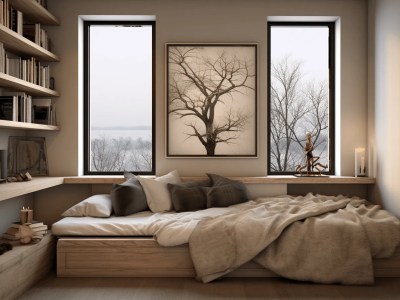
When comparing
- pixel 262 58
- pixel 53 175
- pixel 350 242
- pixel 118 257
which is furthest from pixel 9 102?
pixel 350 242

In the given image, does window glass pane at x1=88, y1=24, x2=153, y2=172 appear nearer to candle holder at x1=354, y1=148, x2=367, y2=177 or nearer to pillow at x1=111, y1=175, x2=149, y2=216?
pillow at x1=111, y1=175, x2=149, y2=216

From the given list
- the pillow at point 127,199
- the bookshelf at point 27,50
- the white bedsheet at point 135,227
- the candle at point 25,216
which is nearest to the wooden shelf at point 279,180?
the pillow at point 127,199

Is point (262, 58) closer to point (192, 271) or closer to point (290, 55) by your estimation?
point (290, 55)

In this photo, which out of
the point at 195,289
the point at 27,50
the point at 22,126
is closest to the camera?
the point at 195,289

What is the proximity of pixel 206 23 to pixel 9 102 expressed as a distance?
91.7 inches

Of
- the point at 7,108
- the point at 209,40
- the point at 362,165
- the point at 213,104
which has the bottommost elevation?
the point at 362,165

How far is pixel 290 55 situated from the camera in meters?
5.22

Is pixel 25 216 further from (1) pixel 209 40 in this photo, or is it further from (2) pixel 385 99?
(2) pixel 385 99

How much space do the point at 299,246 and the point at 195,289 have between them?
0.90 m

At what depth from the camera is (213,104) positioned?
5023mm

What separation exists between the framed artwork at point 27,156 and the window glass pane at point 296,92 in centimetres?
263

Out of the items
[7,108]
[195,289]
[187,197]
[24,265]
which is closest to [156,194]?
[187,197]

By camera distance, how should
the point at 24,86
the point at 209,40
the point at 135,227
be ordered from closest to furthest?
the point at 135,227
the point at 24,86
the point at 209,40

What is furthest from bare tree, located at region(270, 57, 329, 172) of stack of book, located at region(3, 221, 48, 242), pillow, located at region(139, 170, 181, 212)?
stack of book, located at region(3, 221, 48, 242)
